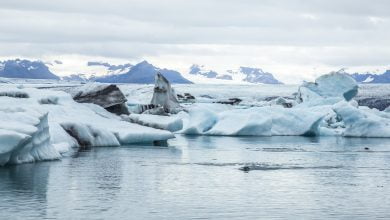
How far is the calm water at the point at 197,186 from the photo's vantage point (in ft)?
44.8

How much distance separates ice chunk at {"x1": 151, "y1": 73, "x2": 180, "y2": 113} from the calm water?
70.4 ft

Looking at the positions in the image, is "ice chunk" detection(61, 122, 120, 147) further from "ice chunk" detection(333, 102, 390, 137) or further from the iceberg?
"ice chunk" detection(333, 102, 390, 137)

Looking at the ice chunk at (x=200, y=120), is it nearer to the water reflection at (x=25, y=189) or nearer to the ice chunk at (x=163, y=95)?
the ice chunk at (x=163, y=95)

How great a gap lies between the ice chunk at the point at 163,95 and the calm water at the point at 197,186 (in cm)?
2145

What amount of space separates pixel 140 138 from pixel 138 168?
8.39 m

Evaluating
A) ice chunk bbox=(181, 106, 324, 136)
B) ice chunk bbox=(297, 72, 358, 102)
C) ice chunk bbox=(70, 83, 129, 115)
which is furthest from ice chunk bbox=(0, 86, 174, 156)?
ice chunk bbox=(297, 72, 358, 102)

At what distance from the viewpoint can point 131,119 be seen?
109ft

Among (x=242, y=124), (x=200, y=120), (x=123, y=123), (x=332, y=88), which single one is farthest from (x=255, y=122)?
(x=332, y=88)

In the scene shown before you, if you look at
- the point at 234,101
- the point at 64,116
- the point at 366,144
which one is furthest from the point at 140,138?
the point at 234,101

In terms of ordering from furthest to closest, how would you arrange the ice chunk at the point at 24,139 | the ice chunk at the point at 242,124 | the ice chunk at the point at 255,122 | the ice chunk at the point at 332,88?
the ice chunk at the point at 332,88, the ice chunk at the point at 255,122, the ice chunk at the point at 242,124, the ice chunk at the point at 24,139

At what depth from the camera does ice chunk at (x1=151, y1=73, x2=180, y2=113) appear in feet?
158

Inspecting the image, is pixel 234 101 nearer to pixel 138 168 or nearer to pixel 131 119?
pixel 131 119

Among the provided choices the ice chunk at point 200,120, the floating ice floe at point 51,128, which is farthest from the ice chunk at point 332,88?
the floating ice floe at point 51,128

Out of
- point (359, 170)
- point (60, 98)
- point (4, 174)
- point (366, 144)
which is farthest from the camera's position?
point (366, 144)
